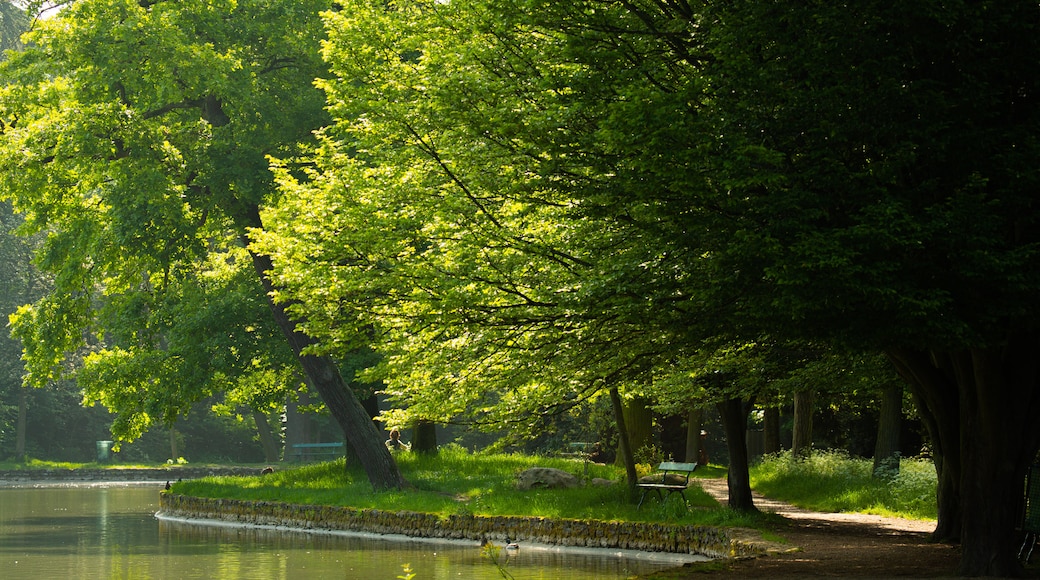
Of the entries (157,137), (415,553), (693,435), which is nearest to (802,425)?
(693,435)

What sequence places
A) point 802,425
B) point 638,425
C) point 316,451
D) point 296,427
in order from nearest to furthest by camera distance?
point 638,425
point 802,425
point 316,451
point 296,427

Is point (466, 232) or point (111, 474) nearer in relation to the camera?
point (466, 232)

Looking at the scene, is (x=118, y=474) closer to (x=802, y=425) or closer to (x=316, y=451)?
(x=316, y=451)

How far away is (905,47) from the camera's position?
32.6ft

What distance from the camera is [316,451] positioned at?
54375mm

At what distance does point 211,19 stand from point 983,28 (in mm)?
18508

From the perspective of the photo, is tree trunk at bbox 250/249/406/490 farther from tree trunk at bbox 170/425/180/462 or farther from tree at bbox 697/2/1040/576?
tree trunk at bbox 170/425/180/462

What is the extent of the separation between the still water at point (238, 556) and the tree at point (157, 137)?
392 centimetres

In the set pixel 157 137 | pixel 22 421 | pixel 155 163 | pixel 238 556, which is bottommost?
pixel 238 556

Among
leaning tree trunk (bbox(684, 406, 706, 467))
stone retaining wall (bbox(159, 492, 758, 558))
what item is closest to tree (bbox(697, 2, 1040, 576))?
stone retaining wall (bbox(159, 492, 758, 558))

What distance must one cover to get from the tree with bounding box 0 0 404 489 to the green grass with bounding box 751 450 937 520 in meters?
8.52

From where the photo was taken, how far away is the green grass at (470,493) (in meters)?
17.5

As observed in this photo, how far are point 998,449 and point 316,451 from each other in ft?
151

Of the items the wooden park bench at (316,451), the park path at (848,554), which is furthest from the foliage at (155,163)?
the wooden park bench at (316,451)
